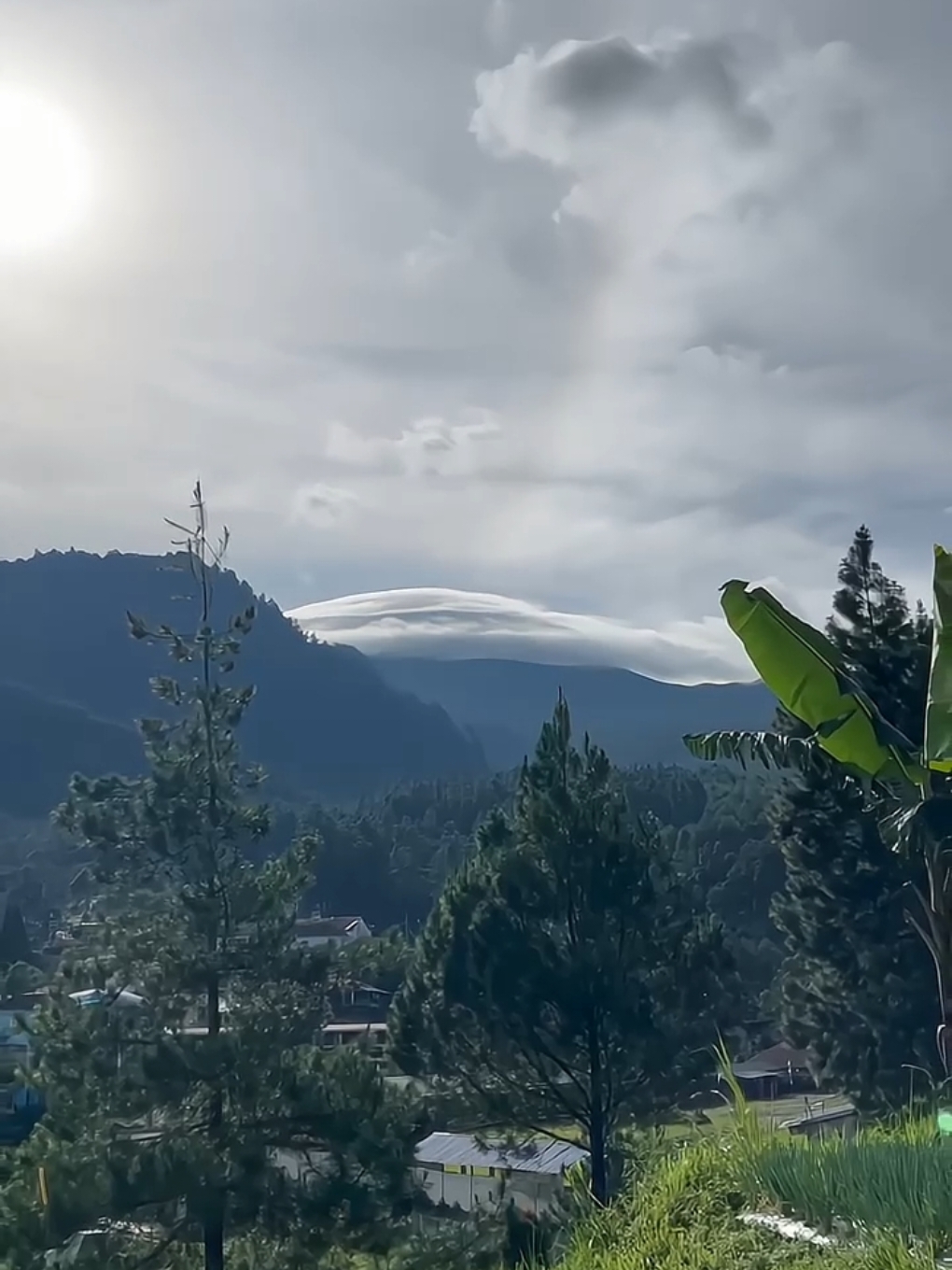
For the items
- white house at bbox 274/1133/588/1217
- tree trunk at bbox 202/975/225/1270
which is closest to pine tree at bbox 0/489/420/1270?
tree trunk at bbox 202/975/225/1270

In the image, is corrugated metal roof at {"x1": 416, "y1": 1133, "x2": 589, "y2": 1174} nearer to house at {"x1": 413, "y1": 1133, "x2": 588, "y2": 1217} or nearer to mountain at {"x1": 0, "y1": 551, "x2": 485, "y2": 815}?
house at {"x1": 413, "y1": 1133, "x2": 588, "y2": 1217}

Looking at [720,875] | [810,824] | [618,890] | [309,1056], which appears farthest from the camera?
[720,875]

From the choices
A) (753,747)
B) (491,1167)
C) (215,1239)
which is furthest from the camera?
(491,1167)

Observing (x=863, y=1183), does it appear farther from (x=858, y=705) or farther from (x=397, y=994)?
(x=397, y=994)

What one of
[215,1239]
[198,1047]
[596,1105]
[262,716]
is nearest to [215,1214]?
[215,1239]

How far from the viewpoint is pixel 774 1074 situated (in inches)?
1240

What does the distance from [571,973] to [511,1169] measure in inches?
108

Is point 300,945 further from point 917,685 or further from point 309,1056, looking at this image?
point 917,685

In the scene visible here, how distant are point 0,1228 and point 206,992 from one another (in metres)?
Result: 2.45

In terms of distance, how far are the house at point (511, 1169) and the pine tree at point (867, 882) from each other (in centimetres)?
380

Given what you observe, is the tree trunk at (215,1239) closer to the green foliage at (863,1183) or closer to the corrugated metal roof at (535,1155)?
the corrugated metal roof at (535,1155)

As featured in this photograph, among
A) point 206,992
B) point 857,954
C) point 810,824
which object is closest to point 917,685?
point 810,824

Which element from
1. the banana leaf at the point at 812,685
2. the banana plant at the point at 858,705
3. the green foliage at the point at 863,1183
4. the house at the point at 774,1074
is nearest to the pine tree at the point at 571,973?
the banana plant at the point at 858,705

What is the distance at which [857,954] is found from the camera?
16.4 metres
